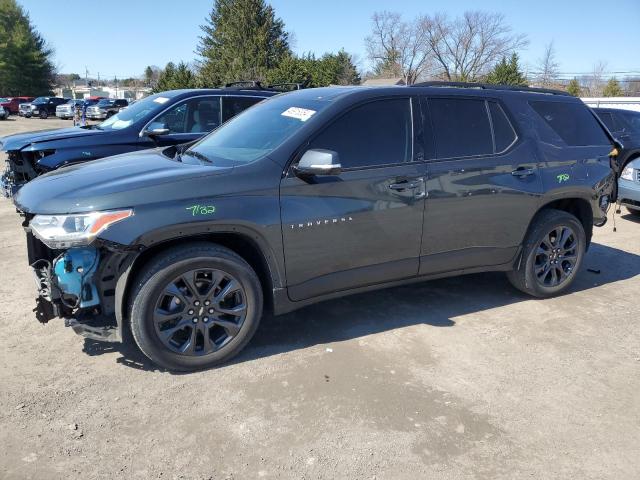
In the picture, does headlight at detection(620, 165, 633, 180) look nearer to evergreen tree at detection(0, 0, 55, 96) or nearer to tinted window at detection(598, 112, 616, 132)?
tinted window at detection(598, 112, 616, 132)

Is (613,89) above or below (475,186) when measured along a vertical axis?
above

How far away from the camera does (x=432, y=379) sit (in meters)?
3.41

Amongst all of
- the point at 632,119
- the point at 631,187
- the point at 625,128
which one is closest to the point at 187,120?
the point at 631,187

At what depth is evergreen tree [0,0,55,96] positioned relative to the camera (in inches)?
2058

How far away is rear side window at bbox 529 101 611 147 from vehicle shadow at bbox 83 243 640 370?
4.81 feet

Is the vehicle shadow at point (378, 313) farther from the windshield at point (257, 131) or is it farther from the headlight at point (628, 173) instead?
the headlight at point (628, 173)

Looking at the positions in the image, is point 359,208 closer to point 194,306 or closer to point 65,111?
point 194,306

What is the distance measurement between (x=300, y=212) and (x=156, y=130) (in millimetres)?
3679

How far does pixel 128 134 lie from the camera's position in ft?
22.0

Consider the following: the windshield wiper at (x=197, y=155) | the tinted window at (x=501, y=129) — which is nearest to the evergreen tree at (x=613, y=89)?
the tinted window at (x=501, y=129)

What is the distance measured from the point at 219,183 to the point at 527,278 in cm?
295

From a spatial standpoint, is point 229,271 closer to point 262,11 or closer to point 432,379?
point 432,379

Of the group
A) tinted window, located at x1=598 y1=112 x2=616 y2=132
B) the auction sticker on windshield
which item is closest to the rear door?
the auction sticker on windshield

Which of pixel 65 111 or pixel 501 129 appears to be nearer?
pixel 501 129
